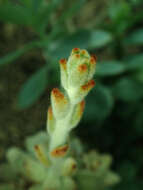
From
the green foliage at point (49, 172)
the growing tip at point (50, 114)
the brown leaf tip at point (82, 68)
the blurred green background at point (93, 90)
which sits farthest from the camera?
the blurred green background at point (93, 90)

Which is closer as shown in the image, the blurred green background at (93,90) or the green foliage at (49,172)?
the green foliage at (49,172)

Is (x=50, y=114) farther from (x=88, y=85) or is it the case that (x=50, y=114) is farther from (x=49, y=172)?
(x=49, y=172)

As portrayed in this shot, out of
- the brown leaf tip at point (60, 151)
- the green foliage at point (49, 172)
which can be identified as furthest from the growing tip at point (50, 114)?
the green foliage at point (49, 172)

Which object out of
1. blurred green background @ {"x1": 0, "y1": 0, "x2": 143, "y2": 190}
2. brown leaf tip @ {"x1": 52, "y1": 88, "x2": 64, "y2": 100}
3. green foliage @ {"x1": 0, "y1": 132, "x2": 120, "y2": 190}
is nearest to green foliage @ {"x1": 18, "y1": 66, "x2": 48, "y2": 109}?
blurred green background @ {"x1": 0, "y1": 0, "x2": 143, "y2": 190}

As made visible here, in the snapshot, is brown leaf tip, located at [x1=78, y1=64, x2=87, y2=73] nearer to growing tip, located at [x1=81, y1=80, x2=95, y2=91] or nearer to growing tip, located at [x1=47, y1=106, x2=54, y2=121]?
growing tip, located at [x1=81, y1=80, x2=95, y2=91]

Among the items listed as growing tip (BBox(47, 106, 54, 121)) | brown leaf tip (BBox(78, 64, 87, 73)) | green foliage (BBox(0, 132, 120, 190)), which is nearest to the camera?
brown leaf tip (BBox(78, 64, 87, 73))

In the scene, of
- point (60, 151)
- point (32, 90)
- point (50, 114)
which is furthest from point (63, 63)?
point (32, 90)

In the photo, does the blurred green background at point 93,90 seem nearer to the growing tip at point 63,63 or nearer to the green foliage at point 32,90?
the green foliage at point 32,90
